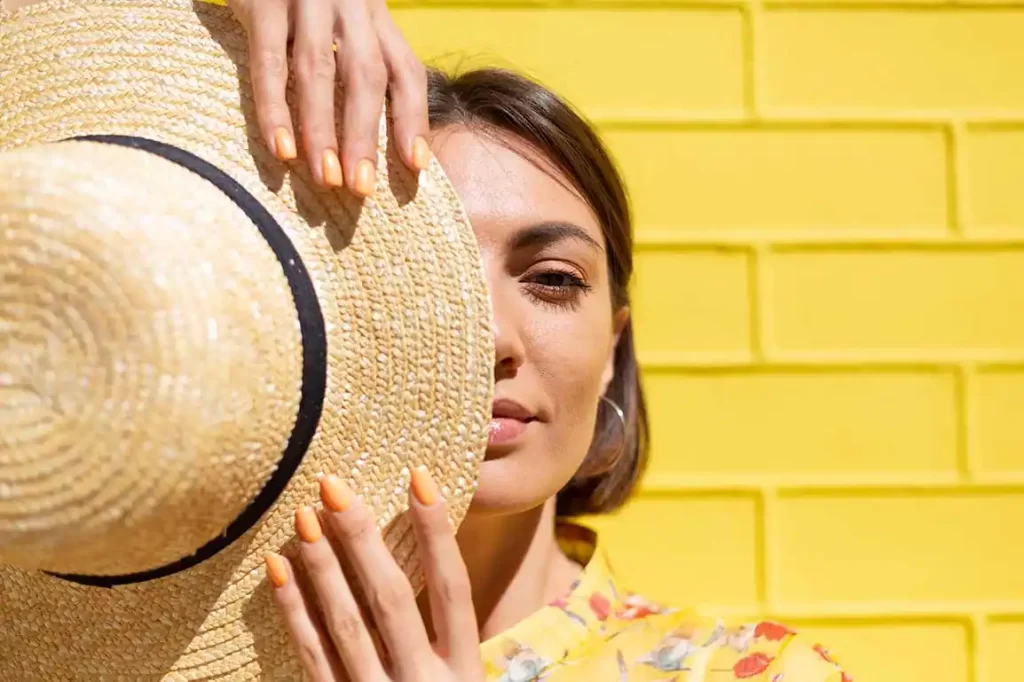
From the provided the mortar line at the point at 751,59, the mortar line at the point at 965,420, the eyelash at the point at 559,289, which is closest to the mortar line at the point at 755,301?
the mortar line at the point at 751,59

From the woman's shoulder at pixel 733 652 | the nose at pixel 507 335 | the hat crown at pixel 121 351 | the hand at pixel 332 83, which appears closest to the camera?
the hat crown at pixel 121 351

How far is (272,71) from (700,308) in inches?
45.2

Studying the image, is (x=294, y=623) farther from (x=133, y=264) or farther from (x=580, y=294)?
(x=580, y=294)

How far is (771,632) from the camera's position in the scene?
1.52 m

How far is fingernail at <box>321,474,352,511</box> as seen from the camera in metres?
1.14

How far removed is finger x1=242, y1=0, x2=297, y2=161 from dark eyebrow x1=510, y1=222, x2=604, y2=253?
0.35m

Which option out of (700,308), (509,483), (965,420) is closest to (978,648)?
(965,420)

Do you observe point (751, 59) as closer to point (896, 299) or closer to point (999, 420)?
point (896, 299)

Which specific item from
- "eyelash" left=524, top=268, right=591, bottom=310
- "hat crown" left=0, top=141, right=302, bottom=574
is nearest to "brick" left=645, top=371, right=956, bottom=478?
"eyelash" left=524, top=268, right=591, bottom=310

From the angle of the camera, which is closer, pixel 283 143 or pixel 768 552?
pixel 283 143

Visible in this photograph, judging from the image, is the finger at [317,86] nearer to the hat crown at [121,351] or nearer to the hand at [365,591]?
the hat crown at [121,351]

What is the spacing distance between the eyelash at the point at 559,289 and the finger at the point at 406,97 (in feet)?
0.97

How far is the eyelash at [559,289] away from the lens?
144 cm

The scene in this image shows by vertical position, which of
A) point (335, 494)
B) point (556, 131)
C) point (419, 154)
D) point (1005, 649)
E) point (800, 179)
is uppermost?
point (800, 179)
